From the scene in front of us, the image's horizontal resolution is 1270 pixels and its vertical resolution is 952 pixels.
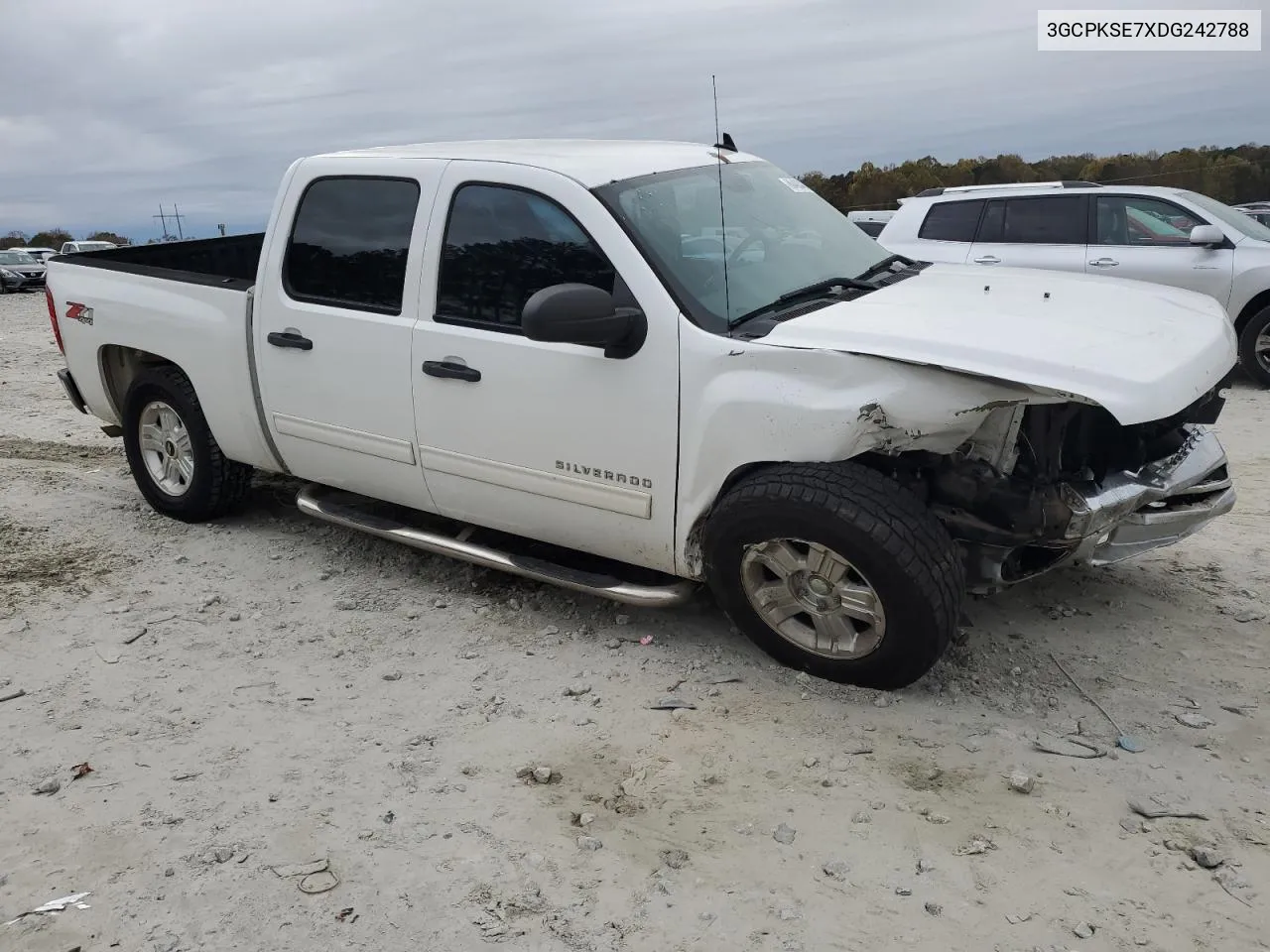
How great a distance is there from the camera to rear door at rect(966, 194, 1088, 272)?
8.77 metres

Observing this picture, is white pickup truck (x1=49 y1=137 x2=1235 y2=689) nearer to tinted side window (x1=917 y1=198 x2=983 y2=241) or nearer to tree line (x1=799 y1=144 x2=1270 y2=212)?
tinted side window (x1=917 y1=198 x2=983 y2=241)

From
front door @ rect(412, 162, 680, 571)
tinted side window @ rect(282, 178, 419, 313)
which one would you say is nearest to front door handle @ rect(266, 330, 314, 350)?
tinted side window @ rect(282, 178, 419, 313)

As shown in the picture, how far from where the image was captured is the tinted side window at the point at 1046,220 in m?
8.80

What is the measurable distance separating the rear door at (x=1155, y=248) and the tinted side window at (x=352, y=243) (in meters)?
6.34

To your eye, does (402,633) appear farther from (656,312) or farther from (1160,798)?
(1160,798)

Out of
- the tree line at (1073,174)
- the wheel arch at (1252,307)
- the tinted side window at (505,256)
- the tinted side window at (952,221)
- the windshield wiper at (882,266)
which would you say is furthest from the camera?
the tree line at (1073,174)

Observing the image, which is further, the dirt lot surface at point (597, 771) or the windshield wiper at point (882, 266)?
the windshield wiper at point (882, 266)

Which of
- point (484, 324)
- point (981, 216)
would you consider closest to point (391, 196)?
point (484, 324)

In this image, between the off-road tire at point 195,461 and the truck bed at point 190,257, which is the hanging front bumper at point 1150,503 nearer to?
the off-road tire at point 195,461

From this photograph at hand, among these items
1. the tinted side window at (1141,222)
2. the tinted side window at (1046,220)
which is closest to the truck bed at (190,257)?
the tinted side window at (1046,220)

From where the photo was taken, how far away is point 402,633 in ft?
14.0

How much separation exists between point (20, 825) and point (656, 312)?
2.51m

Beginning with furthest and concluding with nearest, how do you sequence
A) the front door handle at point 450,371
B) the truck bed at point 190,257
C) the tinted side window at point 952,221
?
1. the tinted side window at point 952,221
2. the truck bed at point 190,257
3. the front door handle at point 450,371

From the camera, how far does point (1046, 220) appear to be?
8.91 m
